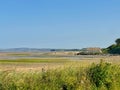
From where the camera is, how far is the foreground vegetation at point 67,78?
17.1 meters

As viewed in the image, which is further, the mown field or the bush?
the bush

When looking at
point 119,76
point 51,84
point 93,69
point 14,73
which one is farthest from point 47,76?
point 119,76

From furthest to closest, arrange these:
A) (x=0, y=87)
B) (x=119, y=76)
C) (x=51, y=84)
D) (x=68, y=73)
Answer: (x=119, y=76), (x=68, y=73), (x=51, y=84), (x=0, y=87)

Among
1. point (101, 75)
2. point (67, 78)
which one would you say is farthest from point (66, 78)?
point (101, 75)

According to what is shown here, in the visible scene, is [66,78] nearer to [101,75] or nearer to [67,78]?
[67,78]

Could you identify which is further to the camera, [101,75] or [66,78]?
[101,75]

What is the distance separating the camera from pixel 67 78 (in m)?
19.0

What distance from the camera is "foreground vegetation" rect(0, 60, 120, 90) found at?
674 inches

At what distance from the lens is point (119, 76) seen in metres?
22.4

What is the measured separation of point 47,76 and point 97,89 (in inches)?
111

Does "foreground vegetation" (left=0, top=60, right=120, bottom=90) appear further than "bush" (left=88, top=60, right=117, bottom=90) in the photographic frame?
No

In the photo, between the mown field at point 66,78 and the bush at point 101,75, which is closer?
the mown field at point 66,78

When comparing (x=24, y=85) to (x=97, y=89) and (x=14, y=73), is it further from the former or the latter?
(x=97, y=89)

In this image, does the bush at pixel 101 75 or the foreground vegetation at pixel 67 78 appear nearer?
the foreground vegetation at pixel 67 78
